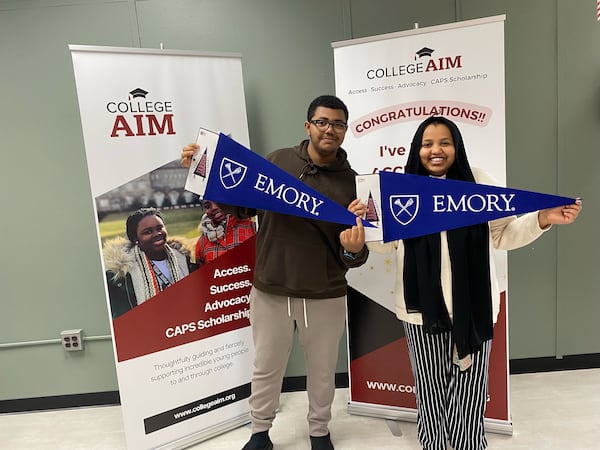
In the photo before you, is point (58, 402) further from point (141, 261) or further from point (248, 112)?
point (248, 112)

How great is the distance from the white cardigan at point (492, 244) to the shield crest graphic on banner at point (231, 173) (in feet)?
2.02

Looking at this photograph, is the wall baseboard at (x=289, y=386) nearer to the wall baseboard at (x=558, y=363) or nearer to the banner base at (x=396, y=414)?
the wall baseboard at (x=558, y=363)

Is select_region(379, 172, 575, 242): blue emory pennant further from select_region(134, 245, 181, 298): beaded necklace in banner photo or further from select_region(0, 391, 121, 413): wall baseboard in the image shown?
select_region(0, 391, 121, 413): wall baseboard

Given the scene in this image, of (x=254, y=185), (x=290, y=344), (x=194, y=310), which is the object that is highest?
(x=254, y=185)

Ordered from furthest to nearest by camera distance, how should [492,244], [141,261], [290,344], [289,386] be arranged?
[289,386]
[141,261]
[290,344]
[492,244]

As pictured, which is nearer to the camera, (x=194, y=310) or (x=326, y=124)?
(x=326, y=124)

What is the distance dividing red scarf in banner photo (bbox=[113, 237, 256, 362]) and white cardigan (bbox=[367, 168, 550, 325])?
89 cm

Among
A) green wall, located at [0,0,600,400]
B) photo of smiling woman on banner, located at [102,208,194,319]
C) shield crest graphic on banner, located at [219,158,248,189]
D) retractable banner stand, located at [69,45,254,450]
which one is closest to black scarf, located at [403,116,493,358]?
shield crest graphic on banner, located at [219,158,248,189]

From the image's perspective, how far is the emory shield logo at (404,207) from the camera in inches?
61.3

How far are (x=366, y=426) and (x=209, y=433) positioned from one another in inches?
34.4

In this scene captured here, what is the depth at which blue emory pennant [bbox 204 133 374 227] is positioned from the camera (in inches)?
65.4

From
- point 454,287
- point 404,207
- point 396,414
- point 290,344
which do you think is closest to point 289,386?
point 396,414

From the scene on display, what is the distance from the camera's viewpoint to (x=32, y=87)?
2350mm

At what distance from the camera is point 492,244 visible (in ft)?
5.39
